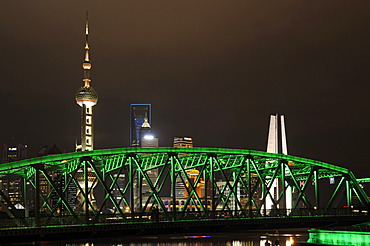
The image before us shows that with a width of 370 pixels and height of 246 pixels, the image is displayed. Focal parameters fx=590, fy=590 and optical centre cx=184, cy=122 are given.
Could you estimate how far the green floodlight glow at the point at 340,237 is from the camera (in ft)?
259

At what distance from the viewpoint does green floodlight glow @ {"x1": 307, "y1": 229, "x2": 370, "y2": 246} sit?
7888 centimetres

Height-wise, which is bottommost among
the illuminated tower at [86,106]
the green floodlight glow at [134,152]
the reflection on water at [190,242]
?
the reflection on water at [190,242]

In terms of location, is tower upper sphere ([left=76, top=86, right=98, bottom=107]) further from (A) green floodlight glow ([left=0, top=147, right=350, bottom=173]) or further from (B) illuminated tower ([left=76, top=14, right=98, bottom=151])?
(A) green floodlight glow ([left=0, top=147, right=350, bottom=173])

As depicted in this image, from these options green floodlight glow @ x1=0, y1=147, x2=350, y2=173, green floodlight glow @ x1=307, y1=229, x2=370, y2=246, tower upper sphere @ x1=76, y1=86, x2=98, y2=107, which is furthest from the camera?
tower upper sphere @ x1=76, y1=86, x2=98, y2=107

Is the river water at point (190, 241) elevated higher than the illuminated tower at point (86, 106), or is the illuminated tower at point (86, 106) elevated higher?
the illuminated tower at point (86, 106)

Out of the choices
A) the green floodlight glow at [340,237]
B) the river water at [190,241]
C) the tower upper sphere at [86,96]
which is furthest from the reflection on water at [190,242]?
the tower upper sphere at [86,96]

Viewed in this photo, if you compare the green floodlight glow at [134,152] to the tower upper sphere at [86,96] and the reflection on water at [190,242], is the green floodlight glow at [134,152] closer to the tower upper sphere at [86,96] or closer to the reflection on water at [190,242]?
the reflection on water at [190,242]

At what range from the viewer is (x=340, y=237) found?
275ft

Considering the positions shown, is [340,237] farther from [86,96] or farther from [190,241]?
[86,96]

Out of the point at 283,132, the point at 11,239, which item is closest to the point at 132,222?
the point at 11,239

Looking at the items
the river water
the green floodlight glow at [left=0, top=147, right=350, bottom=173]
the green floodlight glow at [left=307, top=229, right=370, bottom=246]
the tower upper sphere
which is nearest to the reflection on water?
the river water

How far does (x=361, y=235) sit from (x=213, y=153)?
89.4 ft

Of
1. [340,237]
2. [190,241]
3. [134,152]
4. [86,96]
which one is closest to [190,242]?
[190,241]

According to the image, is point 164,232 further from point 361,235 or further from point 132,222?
point 361,235
